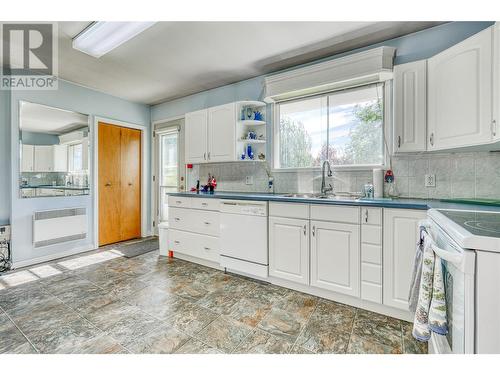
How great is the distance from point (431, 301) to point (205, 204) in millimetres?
2429

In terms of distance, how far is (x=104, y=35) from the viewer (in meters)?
2.31

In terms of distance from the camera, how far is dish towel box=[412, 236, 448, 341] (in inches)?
42.0

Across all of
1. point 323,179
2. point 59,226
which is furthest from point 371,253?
point 59,226

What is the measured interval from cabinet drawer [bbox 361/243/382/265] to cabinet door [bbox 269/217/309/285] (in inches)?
19.3

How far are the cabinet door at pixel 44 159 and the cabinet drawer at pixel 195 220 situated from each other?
1815 millimetres

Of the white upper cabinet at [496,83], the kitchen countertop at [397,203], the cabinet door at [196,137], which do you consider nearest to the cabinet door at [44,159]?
the cabinet door at [196,137]

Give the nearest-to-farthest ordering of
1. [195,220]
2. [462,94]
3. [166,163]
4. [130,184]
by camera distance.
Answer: [462,94], [195,220], [130,184], [166,163]

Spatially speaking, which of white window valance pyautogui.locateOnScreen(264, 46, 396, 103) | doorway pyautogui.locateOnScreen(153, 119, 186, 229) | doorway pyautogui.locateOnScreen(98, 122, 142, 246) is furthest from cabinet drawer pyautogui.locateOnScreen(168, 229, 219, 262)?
white window valance pyautogui.locateOnScreen(264, 46, 396, 103)

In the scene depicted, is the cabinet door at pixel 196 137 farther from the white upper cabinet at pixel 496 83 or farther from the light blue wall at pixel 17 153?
the white upper cabinet at pixel 496 83

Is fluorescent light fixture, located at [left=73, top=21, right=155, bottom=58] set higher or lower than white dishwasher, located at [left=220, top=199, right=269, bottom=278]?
higher

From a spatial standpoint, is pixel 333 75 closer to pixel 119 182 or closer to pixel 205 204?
pixel 205 204

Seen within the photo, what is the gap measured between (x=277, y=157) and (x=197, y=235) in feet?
4.91

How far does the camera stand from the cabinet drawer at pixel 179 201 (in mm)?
3267

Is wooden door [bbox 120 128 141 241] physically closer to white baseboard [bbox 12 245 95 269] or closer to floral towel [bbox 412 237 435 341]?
white baseboard [bbox 12 245 95 269]
